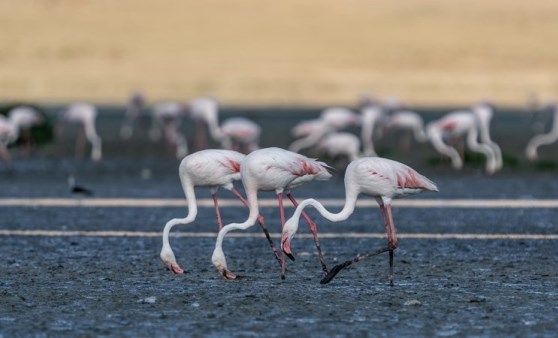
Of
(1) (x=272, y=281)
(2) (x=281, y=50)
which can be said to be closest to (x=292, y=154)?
(1) (x=272, y=281)

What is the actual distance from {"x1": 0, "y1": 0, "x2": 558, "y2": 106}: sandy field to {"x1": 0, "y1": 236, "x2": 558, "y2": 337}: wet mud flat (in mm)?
48996

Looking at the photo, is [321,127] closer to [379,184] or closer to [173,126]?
[173,126]

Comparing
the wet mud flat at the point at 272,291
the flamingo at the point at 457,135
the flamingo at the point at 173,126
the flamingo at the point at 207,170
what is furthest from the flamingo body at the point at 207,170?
the flamingo at the point at 173,126

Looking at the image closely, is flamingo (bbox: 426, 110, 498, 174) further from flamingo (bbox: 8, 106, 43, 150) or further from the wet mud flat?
the wet mud flat

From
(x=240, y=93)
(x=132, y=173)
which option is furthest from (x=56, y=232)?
(x=240, y=93)

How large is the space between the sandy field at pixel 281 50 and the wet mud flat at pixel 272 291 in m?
49.0

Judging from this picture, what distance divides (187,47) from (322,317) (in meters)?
78.4

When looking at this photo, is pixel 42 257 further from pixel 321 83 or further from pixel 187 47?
pixel 187 47

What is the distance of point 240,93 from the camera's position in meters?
68.7

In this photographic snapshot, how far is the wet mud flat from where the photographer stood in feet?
28.5

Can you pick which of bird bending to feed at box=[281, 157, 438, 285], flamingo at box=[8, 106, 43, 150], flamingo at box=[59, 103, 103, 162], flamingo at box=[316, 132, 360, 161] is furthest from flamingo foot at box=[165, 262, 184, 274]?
flamingo at box=[59, 103, 103, 162]

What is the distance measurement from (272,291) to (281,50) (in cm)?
7673

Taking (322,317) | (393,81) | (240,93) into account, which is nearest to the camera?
(322,317)

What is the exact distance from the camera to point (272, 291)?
33.3 ft
